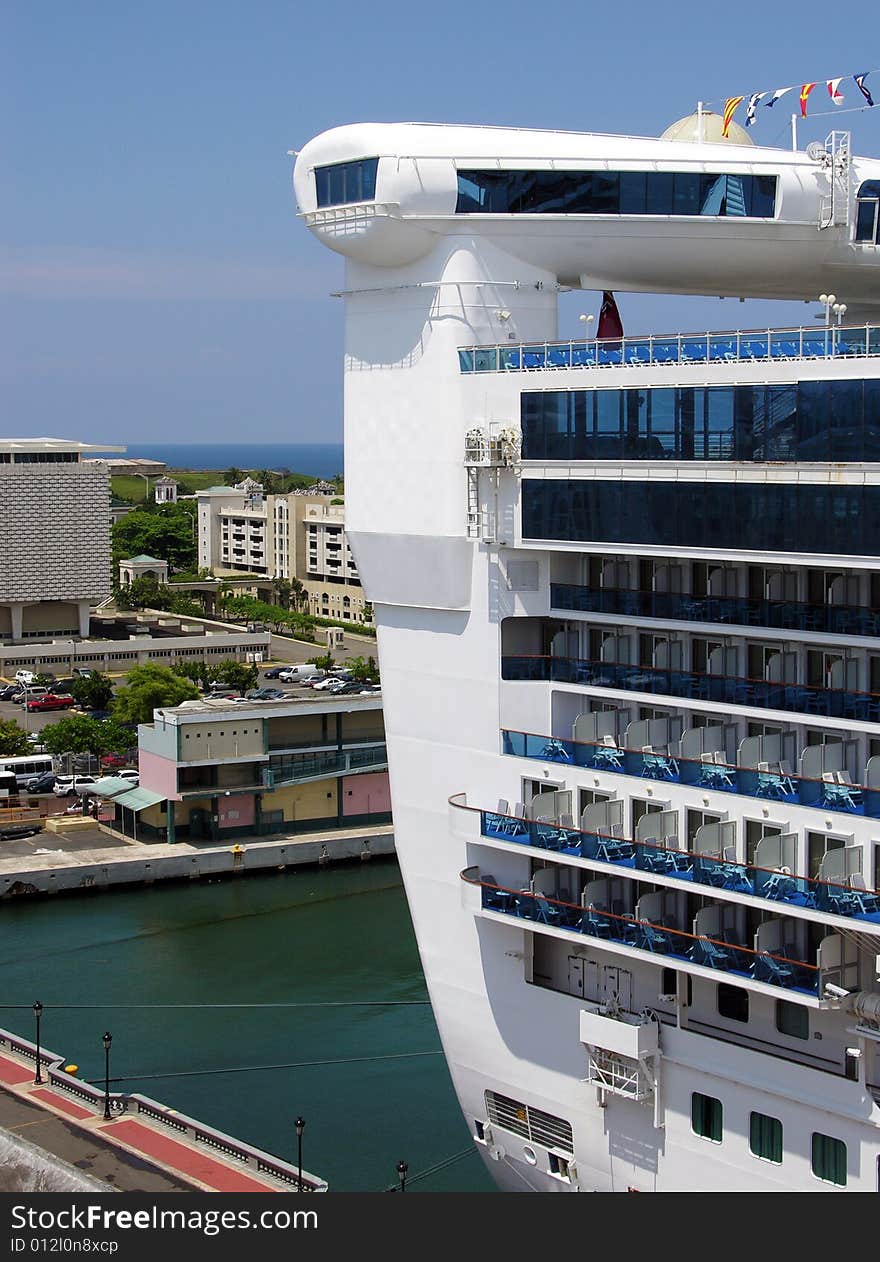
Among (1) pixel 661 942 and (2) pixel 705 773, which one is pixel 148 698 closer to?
(1) pixel 661 942

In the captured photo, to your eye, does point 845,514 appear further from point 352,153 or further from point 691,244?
point 352,153

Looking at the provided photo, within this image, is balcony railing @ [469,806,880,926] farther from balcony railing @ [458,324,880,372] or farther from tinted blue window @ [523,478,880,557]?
balcony railing @ [458,324,880,372]

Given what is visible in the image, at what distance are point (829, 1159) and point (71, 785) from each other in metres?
47.2

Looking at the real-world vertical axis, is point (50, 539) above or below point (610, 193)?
below

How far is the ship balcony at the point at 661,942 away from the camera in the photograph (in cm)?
1714

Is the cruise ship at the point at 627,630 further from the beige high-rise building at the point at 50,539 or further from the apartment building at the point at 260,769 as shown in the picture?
the beige high-rise building at the point at 50,539

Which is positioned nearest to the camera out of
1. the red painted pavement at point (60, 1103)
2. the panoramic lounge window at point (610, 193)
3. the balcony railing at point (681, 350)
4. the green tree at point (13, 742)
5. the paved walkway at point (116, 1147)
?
the balcony railing at point (681, 350)

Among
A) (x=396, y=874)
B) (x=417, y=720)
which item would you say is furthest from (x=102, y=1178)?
(x=396, y=874)

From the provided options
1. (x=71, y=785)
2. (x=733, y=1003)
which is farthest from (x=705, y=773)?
(x=71, y=785)

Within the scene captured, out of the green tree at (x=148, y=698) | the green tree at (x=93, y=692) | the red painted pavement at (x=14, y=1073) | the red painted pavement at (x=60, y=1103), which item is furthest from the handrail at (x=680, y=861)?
the green tree at (x=93, y=692)

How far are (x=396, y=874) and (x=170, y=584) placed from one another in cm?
6371

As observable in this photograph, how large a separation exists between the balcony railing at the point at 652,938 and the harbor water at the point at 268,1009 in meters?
8.39

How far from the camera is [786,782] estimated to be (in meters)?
17.5

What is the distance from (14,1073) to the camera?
32.0m
